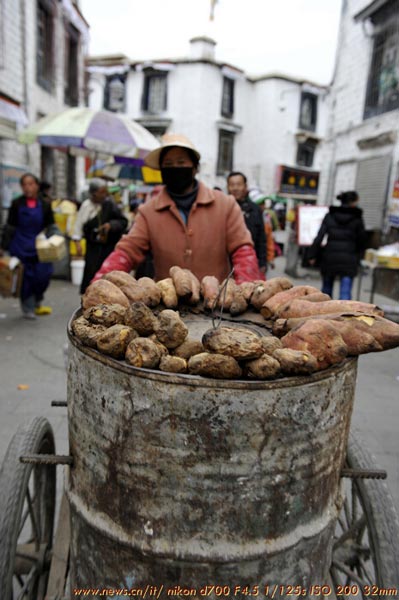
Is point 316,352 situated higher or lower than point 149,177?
lower

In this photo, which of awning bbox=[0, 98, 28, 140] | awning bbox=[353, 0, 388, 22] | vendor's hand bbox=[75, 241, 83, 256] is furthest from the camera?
awning bbox=[353, 0, 388, 22]

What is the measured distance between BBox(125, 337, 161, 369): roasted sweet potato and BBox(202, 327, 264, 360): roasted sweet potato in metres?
0.14

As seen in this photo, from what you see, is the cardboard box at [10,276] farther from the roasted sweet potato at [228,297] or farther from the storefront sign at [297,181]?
the storefront sign at [297,181]

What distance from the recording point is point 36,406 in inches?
149

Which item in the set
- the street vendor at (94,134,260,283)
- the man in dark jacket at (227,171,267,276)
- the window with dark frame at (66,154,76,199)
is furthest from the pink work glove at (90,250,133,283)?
the window with dark frame at (66,154,76,199)

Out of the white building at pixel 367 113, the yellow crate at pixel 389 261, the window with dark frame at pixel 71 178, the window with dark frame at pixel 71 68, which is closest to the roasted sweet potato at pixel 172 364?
the yellow crate at pixel 389 261

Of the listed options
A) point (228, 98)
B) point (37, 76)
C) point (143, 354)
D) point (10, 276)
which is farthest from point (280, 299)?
point (228, 98)

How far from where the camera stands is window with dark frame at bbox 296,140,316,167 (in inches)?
1118

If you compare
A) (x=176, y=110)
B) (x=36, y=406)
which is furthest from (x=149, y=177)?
(x=176, y=110)

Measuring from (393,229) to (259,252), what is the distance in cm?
592

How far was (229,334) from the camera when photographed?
1.27m

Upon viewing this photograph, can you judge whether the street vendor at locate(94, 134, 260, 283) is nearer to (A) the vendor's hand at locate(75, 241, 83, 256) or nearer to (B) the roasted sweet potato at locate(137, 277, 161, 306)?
(B) the roasted sweet potato at locate(137, 277, 161, 306)

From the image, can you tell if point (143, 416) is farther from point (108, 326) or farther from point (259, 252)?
point (259, 252)

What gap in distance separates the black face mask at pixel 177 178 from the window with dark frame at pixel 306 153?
2749 cm
